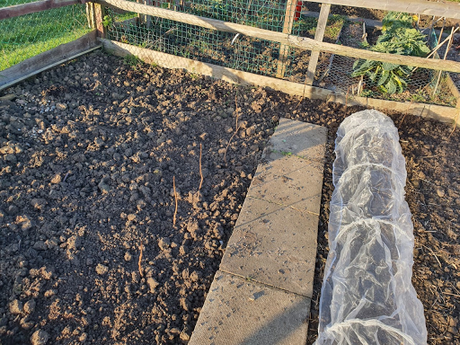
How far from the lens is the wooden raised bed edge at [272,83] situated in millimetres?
4746

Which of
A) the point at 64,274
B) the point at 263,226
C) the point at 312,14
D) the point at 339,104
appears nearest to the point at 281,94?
the point at 339,104

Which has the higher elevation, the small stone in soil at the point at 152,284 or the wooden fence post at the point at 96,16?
the wooden fence post at the point at 96,16

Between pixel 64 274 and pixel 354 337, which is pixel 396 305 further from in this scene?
pixel 64 274

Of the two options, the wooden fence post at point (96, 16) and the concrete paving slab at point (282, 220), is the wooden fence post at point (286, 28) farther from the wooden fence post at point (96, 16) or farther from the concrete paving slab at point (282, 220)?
the wooden fence post at point (96, 16)

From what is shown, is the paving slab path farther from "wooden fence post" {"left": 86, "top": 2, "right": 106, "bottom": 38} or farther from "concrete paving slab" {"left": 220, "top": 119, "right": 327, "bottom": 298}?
"wooden fence post" {"left": 86, "top": 2, "right": 106, "bottom": 38}

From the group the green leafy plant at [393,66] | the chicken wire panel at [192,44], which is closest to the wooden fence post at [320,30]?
the chicken wire panel at [192,44]

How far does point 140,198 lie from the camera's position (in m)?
3.32

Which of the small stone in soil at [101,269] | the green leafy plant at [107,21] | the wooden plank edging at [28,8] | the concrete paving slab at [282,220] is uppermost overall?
the wooden plank edging at [28,8]

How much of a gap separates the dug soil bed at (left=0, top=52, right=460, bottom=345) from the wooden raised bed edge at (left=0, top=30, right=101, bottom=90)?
A: 134 millimetres

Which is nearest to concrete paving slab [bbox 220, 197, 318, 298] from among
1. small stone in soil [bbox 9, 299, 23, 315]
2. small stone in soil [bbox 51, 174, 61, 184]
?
small stone in soil [bbox 9, 299, 23, 315]

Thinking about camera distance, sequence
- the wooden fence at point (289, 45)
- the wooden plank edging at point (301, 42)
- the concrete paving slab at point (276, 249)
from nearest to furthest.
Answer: the concrete paving slab at point (276, 249), the wooden fence at point (289, 45), the wooden plank edging at point (301, 42)

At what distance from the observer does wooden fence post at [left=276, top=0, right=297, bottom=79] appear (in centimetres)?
464

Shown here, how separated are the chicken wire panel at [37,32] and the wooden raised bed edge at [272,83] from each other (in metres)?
0.71

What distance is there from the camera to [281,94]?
5.07 meters
